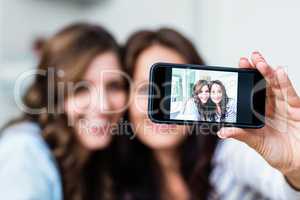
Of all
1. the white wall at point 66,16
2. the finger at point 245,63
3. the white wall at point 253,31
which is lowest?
the finger at point 245,63

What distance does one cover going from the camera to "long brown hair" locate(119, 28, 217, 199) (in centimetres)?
87

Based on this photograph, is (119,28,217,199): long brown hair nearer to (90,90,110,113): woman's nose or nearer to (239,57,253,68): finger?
(90,90,110,113): woman's nose

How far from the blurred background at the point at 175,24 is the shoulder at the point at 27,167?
1.48ft

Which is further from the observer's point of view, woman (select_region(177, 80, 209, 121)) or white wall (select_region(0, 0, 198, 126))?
white wall (select_region(0, 0, 198, 126))

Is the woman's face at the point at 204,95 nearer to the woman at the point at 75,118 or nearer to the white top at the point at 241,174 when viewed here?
the white top at the point at 241,174

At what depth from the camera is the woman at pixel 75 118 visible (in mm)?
848

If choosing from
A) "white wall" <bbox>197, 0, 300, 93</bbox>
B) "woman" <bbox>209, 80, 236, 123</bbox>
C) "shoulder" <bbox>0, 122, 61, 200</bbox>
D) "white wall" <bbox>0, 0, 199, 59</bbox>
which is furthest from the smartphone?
"white wall" <bbox>0, 0, 199, 59</bbox>

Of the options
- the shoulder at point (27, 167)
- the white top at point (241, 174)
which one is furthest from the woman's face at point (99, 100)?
the white top at point (241, 174)

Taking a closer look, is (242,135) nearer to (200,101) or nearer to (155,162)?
(200,101)

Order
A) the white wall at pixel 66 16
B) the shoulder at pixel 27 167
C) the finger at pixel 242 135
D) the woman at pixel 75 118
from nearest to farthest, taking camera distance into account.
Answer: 1. the finger at pixel 242 135
2. the shoulder at pixel 27 167
3. the woman at pixel 75 118
4. the white wall at pixel 66 16

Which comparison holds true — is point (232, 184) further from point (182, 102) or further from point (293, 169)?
point (182, 102)

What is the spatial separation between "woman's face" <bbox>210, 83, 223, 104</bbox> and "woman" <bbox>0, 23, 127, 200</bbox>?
404 mm

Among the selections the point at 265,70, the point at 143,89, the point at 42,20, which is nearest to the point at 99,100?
the point at 143,89

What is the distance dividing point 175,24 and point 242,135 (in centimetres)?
92
